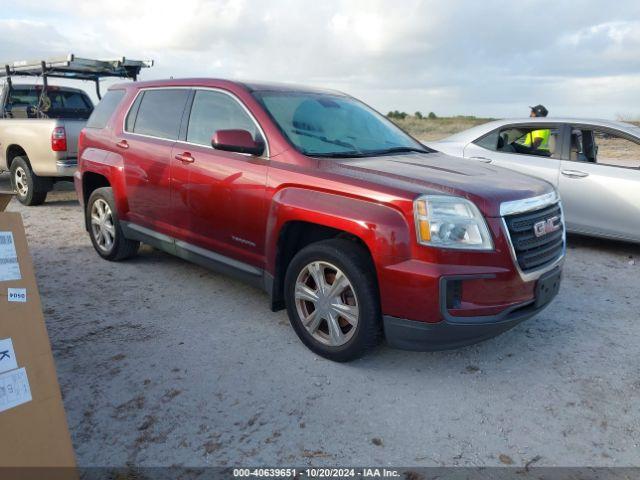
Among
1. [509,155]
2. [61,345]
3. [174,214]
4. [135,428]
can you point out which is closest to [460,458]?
[135,428]

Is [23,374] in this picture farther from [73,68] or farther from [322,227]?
[73,68]

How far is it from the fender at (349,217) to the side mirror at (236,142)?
40cm

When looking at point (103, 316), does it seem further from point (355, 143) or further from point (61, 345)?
point (355, 143)

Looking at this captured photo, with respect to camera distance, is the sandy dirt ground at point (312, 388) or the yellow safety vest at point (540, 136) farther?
the yellow safety vest at point (540, 136)

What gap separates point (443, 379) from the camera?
3.47 m

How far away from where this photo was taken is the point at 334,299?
139 inches

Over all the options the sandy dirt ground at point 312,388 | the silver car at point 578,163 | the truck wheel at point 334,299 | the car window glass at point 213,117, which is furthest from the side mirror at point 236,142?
the silver car at point 578,163

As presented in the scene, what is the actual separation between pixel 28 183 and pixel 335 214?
6.84 m

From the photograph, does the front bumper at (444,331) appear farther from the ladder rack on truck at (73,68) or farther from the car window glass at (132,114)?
the ladder rack on truck at (73,68)

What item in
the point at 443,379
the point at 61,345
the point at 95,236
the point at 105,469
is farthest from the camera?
the point at 95,236

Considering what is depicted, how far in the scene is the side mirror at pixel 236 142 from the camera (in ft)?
12.5

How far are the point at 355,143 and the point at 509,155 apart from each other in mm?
3451

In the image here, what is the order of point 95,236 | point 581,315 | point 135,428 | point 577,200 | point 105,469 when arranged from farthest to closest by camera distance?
point 577,200
point 95,236
point 581,315
point 135,428
point 105,469

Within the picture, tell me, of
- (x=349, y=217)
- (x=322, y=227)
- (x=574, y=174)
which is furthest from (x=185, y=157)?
(x=574, y=174)
